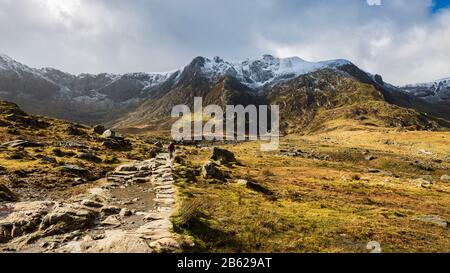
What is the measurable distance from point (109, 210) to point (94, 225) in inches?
105

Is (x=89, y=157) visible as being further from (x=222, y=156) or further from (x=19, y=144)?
(x=222, y=156)

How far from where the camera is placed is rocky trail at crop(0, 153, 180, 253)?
54.9 ft

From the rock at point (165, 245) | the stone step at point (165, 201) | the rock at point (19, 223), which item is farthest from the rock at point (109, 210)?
the rock at point (165, 245)

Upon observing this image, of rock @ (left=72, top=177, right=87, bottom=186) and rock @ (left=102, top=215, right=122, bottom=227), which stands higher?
rock @ (left=72, top=177, right=87, bottom=186)

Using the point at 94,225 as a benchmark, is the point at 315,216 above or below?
below

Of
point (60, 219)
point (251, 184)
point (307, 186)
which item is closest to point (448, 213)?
point (307, 186)

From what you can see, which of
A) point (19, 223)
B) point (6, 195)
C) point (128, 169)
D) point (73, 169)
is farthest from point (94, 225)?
point (128, 169)

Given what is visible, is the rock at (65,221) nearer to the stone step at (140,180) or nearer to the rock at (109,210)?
the rock at (109,210)

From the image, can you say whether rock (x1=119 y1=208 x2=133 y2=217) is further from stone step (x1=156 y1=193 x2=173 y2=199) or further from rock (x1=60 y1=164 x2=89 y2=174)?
rock (x1=60 y1=164 x2=89 y2=174)

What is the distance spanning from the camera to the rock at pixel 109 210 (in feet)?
73.3

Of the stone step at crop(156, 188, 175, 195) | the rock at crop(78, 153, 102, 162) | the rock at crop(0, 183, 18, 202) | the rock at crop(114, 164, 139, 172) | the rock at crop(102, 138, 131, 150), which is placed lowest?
the stone step at crop(156, 188, 175, 195)

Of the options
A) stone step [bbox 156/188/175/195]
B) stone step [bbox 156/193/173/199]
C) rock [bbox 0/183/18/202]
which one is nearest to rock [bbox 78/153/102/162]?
stone step [bbox 156/188/175/195]

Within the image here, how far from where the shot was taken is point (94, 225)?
20.1m

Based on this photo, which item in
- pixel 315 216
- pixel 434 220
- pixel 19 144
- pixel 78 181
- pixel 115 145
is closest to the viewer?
pixel 315 216
